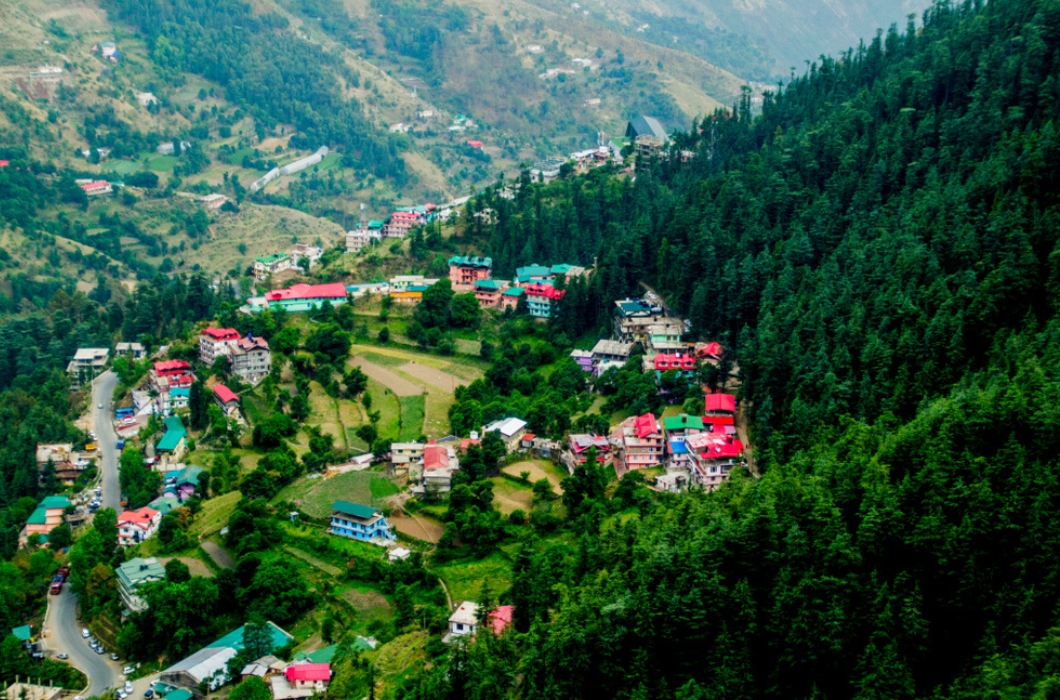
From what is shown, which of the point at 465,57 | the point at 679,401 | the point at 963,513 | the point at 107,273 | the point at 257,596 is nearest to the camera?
the point at 963,513

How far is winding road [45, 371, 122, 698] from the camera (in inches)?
1431

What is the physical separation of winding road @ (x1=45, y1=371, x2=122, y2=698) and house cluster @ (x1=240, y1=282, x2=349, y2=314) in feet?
35.7

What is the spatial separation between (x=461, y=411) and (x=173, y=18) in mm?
103132

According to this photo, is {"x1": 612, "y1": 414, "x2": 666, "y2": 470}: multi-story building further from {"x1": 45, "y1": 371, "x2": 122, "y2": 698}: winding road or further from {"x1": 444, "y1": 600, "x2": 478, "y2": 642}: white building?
{"x1": 45, "y1": 371, "x2": 122, "y2": 698}: winding road

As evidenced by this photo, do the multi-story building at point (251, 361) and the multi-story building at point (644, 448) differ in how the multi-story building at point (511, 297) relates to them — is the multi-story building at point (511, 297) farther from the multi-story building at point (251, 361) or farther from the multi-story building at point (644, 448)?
the multi-story building at point (644, 448)

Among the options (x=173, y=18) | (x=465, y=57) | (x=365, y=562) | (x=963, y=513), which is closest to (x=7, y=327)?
(x=365, y=562)

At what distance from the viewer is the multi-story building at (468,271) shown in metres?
62.0

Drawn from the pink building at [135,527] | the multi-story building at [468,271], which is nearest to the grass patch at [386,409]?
the pink building at [135,527]

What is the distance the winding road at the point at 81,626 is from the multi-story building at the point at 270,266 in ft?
61.2

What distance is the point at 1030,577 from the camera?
24266 millimetres

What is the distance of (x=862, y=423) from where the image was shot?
33.4m

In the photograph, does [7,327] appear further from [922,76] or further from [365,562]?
[922,76]

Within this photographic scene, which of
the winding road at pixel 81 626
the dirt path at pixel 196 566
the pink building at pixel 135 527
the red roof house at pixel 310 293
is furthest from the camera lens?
the red roof house at pixel 310 293

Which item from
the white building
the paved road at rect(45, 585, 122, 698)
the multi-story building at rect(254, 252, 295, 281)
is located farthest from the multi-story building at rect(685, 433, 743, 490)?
the multi-story building at rect(254, 252, 295, 281)
